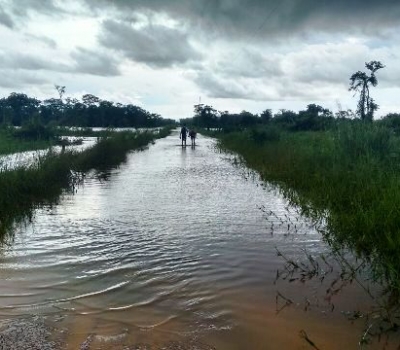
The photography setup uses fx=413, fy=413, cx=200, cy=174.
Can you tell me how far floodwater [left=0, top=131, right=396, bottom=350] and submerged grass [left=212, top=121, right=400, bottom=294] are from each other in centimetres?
51

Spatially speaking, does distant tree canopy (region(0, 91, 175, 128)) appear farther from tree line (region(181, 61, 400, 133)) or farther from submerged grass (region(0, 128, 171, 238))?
submerged grass (region(0, 128, 171, 238))

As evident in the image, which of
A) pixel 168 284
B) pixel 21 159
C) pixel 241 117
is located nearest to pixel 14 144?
pixel 21 159

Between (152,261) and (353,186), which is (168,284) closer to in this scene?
(152,261)

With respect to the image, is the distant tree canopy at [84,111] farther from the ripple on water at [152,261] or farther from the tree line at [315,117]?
the ripple on water at [152,261]

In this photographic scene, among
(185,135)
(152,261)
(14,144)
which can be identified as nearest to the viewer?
(152,261)

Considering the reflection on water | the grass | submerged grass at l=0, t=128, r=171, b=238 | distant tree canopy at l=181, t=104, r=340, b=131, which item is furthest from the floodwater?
distant tree canopy at l=181, t=104, r=340, b=131

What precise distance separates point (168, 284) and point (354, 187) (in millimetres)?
5759

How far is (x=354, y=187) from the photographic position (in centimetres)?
928

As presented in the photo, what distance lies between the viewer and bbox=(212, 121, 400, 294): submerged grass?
19.1 ft

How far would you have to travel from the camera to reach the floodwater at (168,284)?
3871 mm

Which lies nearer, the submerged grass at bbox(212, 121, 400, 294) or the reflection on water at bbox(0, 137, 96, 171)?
the submerged grass at bbox(212, 121, 400, 294)

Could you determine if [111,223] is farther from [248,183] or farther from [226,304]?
[248,183]

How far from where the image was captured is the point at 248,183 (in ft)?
46.1

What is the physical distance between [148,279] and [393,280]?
2.90 meters
